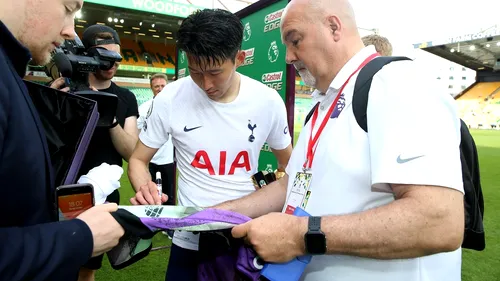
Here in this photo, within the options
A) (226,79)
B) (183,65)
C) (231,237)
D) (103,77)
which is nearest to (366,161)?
(231,237)

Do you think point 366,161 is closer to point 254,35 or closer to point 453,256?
point 453,256

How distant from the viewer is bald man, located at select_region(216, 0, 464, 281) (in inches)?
34.8

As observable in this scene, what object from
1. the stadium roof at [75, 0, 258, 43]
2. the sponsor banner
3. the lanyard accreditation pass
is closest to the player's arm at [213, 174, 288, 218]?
the lanyard accreditation pass

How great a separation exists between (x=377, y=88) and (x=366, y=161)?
20cm

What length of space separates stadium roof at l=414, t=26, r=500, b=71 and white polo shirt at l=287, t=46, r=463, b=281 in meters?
34.1

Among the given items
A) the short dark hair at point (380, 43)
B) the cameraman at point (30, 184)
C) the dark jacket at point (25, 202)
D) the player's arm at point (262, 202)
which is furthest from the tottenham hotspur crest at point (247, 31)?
the dark jacket at point (25, 202)

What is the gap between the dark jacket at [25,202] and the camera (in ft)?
2.49

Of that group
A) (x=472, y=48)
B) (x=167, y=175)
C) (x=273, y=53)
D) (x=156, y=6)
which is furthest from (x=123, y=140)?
(x=472, y=48)

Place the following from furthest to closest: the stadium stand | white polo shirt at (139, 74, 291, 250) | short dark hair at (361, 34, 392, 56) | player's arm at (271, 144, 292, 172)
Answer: the stadium stand
short dark hair at (361, 34, 392, 56)
player's arm at (271, 144, 292, 172)
white polo shirt at (139, 74, 291, 250)

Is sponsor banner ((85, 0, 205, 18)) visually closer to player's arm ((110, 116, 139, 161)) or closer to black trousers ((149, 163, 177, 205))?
black trousers ((149, 163, 177, 205))

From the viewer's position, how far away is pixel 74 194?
0.97 metres

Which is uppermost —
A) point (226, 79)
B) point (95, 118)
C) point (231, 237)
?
point (226, 79)

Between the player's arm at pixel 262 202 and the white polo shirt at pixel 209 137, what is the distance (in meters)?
0.22

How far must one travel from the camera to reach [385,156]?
92 cm
